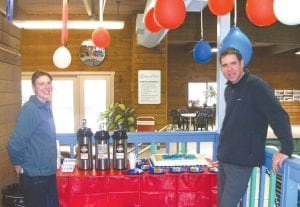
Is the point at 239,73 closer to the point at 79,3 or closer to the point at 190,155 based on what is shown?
the point at 190,155

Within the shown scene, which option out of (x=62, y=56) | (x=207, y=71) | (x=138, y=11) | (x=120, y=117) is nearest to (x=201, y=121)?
(x=120, y=117)

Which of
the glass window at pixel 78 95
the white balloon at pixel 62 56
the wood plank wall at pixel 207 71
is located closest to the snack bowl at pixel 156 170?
the white balloon at pixel 62 56

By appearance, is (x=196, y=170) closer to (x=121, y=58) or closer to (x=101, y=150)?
(x=101, y=150)

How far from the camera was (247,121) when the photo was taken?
2.20 metres

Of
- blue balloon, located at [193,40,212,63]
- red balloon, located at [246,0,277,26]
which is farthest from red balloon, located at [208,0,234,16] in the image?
blue balloon, located at [193,40,212,63]

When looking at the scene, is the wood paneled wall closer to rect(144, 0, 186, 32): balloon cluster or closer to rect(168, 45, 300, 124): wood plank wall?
rect(168, 45, 300, 124): wood plank wall

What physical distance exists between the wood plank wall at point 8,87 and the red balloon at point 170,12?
149 centimetres

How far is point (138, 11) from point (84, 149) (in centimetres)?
737

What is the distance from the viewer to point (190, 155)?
140 inches

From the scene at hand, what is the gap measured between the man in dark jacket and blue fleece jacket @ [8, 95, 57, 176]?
4.08ft

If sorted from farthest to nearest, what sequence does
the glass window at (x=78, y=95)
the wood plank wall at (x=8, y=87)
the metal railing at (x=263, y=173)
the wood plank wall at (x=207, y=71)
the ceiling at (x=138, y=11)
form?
the wood plank wall at (x=207, y=71) → the glass window at (x=78, y=95) → the ceiling at (x=138, y=11) → the wood plank wall at (x=8, y=87) → the metal railing at (x=263, y=173)

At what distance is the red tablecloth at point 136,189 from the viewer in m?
2.97

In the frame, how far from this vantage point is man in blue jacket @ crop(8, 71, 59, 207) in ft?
7.97

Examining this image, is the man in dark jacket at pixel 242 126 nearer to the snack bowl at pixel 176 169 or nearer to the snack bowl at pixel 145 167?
the snack bowl at pixel 176 169
